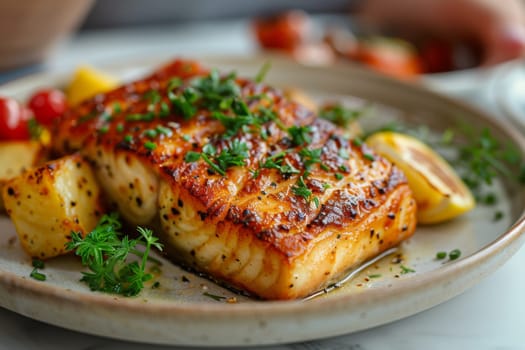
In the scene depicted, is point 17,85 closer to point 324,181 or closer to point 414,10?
point 324,181

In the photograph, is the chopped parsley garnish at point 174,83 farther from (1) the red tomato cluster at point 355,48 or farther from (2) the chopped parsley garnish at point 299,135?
(1) the red tomato cluster at point 355,48

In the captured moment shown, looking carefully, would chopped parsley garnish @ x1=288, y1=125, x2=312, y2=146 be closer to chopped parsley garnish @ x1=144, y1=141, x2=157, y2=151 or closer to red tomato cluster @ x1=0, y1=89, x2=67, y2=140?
chopped parsley garnish @ x1=144, y1=141, x2=157, y2=151

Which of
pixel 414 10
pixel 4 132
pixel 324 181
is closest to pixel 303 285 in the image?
pixel 324 181

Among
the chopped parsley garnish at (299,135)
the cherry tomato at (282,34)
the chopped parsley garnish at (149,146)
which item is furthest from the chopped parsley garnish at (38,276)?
the cherry tomato at (282,34)

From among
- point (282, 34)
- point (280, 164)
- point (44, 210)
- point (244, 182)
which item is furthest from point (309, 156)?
point (282, 34)

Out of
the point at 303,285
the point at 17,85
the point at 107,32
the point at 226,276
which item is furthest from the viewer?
the point at 107,32

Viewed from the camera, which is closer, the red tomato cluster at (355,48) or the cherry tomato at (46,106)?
the cherry tomato at (46,106)

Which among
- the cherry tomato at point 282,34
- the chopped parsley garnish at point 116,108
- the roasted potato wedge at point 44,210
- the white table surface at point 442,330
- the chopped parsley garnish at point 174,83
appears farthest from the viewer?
the cherry tomato at point 282,34
